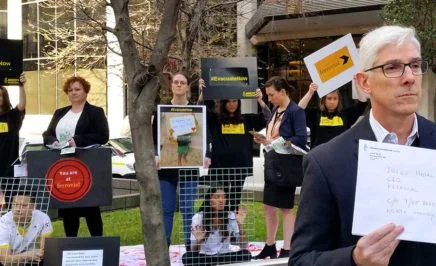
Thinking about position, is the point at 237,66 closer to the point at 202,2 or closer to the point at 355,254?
the point at 202,2

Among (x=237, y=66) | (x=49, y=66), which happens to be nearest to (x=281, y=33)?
(x=49, y=66)

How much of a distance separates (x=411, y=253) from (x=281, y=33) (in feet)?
71.7

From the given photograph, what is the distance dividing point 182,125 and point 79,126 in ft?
3.95

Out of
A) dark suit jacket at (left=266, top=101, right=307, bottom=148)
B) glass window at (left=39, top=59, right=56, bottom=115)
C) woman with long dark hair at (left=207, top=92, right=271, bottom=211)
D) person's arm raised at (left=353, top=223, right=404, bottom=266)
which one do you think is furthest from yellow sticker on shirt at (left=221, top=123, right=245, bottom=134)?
glass window at (left=39, top=59, right=56, bottom=115)

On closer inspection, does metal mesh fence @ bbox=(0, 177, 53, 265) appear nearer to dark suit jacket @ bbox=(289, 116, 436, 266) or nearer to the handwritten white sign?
the handwritten white sign

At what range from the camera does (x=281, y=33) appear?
2342cm

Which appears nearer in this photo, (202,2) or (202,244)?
(202,244)

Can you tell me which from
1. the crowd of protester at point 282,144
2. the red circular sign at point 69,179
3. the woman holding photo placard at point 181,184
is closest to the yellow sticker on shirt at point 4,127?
the crowd of protester at point 282,144

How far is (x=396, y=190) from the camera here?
6.18ft

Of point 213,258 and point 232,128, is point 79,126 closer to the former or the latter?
point 232,128

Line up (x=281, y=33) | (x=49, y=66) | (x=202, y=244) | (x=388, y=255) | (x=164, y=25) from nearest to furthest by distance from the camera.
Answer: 1. (x=388, y=255)
2. (x=164, y=25)
3. (x=202, y=244)
4. (x=281, y=33)
5. (x=49, y=66)

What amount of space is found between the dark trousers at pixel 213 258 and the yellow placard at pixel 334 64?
71.7 inches

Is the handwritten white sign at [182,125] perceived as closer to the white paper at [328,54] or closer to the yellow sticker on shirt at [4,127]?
the white paper at [328,54]

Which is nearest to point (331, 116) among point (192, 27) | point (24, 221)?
point (24, 221)
